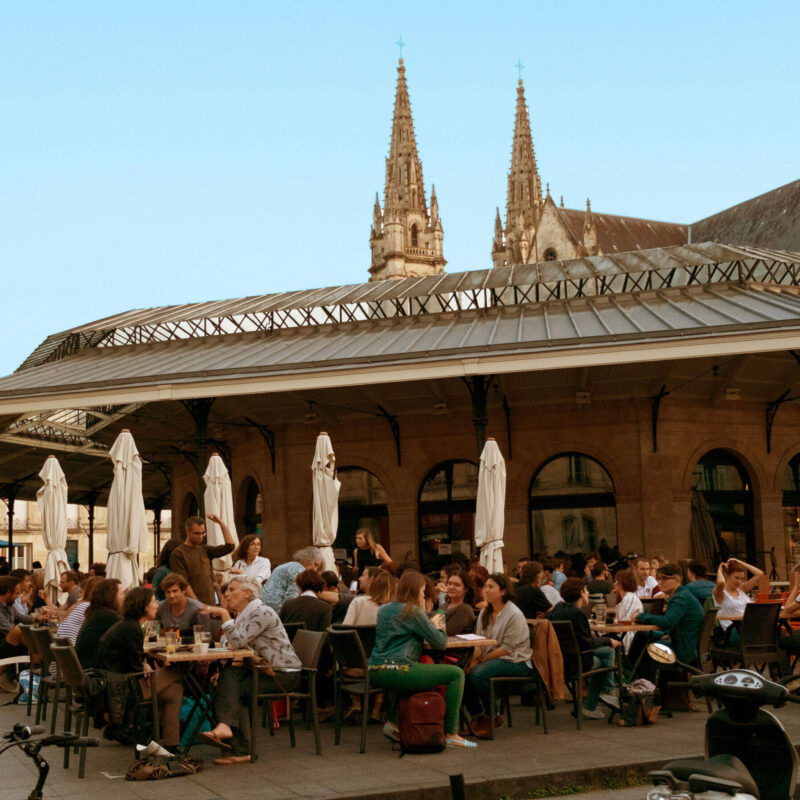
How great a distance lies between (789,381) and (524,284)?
17.6 feet

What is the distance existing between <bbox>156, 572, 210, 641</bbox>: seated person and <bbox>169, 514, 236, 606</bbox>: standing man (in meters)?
1.24

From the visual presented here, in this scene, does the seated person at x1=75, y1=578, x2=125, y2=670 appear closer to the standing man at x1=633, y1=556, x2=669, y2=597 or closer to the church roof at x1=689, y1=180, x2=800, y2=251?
the standing man at x1=633, y1=556, x2=669, y2=597

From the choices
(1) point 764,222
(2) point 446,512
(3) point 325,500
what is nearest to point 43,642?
(3) point 325,500

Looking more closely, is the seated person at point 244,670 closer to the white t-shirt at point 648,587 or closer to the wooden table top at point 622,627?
the wooden table top at point 622,627

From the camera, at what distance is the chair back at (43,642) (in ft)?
30.9

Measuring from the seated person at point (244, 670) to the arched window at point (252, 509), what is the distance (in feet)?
46.7

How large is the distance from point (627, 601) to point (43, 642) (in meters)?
5.20

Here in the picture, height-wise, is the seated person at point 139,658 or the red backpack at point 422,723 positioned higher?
the seated person at point 139,658

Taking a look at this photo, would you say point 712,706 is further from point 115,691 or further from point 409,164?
point 409,164

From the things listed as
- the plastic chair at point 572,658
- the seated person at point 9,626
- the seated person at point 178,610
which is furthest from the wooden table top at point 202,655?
the seated person at point 9,626

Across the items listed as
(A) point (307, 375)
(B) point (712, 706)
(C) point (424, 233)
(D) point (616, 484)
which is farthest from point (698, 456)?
(C) point (424, 233)

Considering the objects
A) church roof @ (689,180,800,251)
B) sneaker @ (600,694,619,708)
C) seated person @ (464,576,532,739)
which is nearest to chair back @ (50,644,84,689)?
seated person @ (464,576,532,739)

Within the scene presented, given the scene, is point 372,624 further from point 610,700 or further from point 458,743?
point 610,700

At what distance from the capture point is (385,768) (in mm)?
7664
